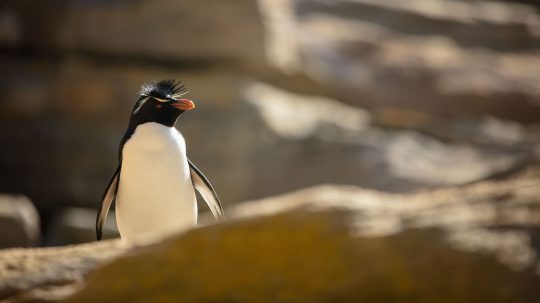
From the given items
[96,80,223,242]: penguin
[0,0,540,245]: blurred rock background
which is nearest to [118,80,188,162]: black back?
[96,80,223,242]: penguin

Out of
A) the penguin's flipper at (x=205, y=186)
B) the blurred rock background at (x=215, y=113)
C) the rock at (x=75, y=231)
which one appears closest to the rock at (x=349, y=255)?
the penguin's flipper at (x=205, y=186)

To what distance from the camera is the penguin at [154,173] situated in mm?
4211

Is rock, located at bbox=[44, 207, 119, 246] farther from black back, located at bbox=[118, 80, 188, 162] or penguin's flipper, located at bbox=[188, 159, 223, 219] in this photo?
black back, located at bbox=[118, 80, 188, 162]

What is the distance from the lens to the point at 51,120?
891cm

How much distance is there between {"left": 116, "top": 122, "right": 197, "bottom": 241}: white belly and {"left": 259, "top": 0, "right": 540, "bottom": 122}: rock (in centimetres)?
518

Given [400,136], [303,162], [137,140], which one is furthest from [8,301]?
[400,136]

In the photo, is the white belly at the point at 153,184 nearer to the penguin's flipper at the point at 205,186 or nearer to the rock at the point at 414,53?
the penguin's flipper at the point at 205,186

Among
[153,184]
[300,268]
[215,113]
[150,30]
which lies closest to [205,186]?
[153,184]

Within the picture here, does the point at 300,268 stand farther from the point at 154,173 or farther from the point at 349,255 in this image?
the point at 154,173

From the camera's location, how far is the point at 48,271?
223cm

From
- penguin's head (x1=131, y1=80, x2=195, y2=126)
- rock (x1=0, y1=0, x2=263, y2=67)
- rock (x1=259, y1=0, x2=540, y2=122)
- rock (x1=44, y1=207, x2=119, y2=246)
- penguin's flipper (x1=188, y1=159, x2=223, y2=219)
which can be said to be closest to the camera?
penguin's head (x1=131, y1=80, x2=195, y2=126)

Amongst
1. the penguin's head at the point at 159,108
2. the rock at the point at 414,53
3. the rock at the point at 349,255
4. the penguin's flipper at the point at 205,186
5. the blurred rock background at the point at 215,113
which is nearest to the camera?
the rock at the point at 349,255

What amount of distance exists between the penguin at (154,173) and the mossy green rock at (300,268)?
2070 millimetres

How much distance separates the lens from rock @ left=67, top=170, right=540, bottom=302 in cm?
193
